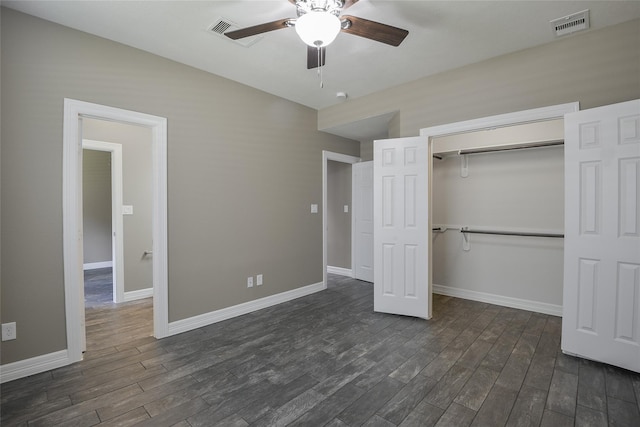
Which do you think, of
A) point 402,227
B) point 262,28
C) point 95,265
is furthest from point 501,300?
point 95,265

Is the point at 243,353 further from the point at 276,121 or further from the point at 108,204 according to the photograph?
the point at 108,204

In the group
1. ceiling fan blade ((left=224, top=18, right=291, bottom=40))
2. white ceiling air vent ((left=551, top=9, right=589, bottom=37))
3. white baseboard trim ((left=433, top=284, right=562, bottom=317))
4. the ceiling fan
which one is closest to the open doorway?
ceiling fan blade ((left=224, top=18, right=291, bottom=40))

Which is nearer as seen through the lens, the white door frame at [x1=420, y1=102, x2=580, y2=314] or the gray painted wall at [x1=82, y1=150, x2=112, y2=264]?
the white door frame at [x1=420, y1=102, x2=580, y2=314]

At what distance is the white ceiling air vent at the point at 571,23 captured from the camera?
238cm

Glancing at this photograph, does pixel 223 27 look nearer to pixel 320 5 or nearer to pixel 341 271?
pixel 320 5

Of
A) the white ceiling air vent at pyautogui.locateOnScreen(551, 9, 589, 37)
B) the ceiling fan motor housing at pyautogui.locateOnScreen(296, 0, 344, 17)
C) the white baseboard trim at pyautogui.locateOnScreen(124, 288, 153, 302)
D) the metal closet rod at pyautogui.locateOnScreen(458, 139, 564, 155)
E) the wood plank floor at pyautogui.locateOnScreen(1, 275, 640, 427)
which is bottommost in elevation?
the wood plank floor at pyautogui.locateOnScreen(1, 275, 640, 427)

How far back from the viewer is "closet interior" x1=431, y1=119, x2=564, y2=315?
3.61m

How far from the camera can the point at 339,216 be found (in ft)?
19.0

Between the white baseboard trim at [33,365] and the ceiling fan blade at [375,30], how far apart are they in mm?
3423

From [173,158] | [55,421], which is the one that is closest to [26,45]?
[173,158]

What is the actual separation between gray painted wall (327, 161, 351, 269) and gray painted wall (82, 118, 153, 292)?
316 centimetres

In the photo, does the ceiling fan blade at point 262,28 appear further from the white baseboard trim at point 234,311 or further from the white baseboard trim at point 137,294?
the white baseboard trim at point 137,294

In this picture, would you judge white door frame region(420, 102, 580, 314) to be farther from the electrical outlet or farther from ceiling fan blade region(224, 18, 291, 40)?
the electrical outlet

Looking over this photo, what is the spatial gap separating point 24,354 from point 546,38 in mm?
5211
